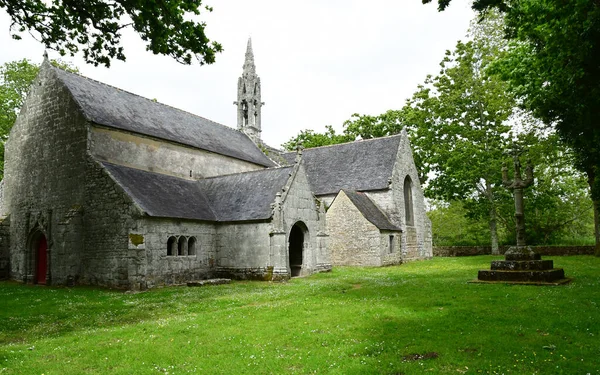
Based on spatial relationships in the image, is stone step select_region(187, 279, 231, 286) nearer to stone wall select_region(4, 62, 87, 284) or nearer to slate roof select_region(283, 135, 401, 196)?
stone wall select_region(4, 62, 87, 284)

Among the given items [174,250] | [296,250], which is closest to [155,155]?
[174,250]

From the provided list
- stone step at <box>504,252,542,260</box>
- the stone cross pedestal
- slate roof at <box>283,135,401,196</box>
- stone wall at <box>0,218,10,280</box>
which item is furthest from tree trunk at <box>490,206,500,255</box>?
stone wall at <box>0,218,10,280</box>

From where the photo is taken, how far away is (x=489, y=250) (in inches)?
1559

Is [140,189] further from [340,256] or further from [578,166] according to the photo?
[578,166]

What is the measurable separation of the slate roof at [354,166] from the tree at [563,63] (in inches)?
600

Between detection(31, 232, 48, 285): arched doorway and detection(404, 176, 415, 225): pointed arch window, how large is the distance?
26094mm

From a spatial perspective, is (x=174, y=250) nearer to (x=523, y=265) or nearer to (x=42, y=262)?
(x=42, y=262)

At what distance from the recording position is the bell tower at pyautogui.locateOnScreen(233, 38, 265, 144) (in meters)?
37.3

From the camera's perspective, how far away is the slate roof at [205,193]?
19828mm

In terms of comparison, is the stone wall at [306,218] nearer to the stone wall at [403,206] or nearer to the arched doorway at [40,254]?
the stone wall at [403,206]

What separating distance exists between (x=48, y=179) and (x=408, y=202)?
26.9 metres

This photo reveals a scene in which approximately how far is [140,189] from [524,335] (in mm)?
17127

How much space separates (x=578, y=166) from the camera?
19.6 m

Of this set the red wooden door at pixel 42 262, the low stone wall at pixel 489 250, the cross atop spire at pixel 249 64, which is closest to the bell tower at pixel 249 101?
the cross atop spire at pixel 249 64
